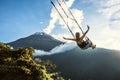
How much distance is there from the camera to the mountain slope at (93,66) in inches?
6201

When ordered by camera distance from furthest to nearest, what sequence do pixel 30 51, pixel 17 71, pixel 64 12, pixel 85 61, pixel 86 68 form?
pixel 85 61, pixel 86 68, pixel 30 51, pixel 17 71, pixel 64 12

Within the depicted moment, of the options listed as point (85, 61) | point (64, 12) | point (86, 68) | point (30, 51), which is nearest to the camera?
point (64, 12)

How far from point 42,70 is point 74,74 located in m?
138

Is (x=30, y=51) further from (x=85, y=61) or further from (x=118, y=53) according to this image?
(x=118, y=53)

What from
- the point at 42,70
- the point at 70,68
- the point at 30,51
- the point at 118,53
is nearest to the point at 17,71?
the point at 42,70

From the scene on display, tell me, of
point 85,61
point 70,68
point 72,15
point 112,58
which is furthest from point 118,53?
point 72,15

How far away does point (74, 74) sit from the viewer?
16325 centimetres

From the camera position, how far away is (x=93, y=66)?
6722 inches

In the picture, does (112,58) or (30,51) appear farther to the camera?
(112,58)

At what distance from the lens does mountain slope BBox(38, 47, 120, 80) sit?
158 m

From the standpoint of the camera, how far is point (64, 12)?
14.4 meters

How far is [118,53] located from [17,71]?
17248cm

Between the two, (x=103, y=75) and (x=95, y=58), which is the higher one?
(x=95, y=58)

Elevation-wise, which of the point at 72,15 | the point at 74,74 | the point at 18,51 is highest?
the point at 74,74
